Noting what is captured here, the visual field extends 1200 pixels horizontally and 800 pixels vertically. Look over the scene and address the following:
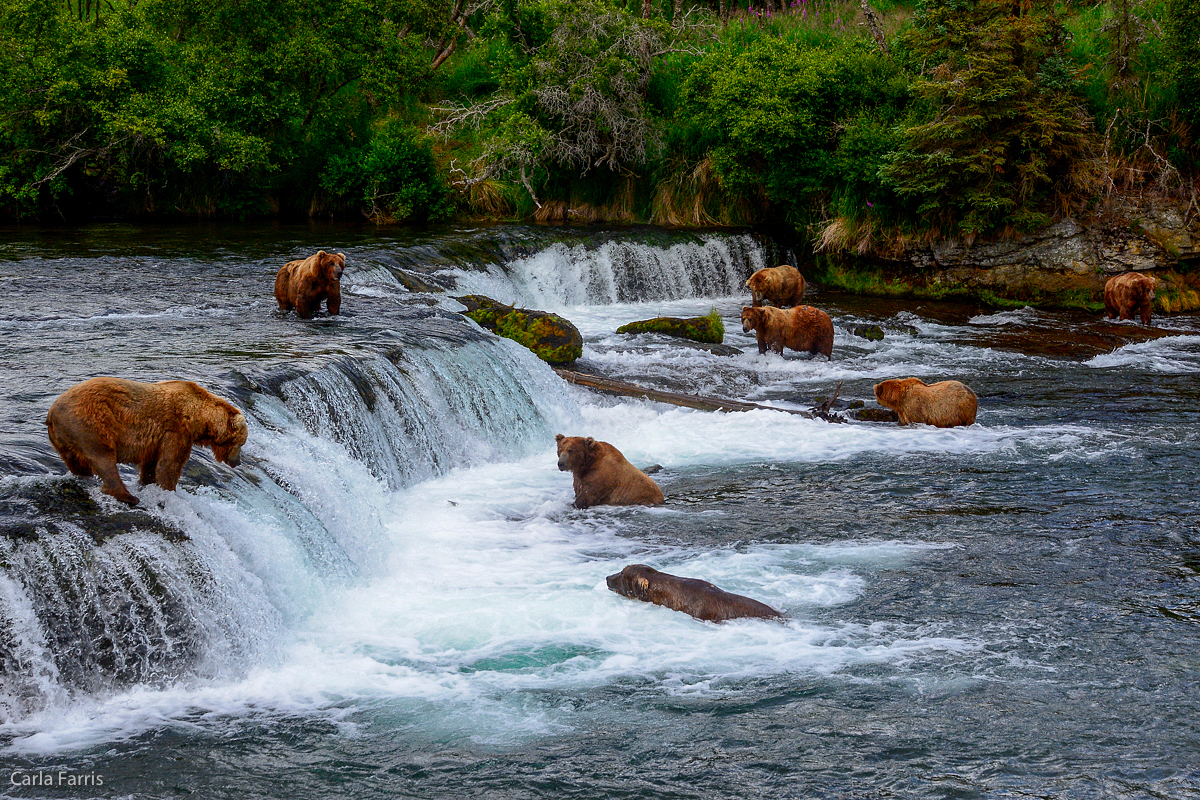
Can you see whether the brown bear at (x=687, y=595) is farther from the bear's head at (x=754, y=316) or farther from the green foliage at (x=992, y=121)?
the green foliage at (x=992, y=121)

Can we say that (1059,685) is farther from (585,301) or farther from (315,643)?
(585,301)

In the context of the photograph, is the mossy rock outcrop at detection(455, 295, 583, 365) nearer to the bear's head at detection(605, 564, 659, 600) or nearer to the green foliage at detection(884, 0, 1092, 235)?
the bear's head at detection(605, 564, 659, 600)

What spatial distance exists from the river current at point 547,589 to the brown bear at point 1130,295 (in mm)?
5600

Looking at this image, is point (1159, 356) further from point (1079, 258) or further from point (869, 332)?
point (1079, 258)

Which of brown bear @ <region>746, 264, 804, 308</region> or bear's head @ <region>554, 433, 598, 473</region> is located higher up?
brown bear @ <region>746, 264, 804, 308</region>

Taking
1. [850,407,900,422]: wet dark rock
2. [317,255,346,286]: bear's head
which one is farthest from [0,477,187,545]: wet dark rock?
[850,407,900,422]: wet dark rock

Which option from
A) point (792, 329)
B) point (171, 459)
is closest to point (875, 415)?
point (792, 329)

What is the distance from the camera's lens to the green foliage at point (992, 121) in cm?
1894

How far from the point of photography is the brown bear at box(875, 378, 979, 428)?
11.4 metres

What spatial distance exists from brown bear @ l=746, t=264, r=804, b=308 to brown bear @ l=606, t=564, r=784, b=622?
11.6 metres

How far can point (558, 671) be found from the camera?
5820 mm

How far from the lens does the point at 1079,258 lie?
1964 cm

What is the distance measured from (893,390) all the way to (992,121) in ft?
33.5

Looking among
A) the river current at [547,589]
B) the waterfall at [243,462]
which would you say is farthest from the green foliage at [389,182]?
the river current at [547,589]
